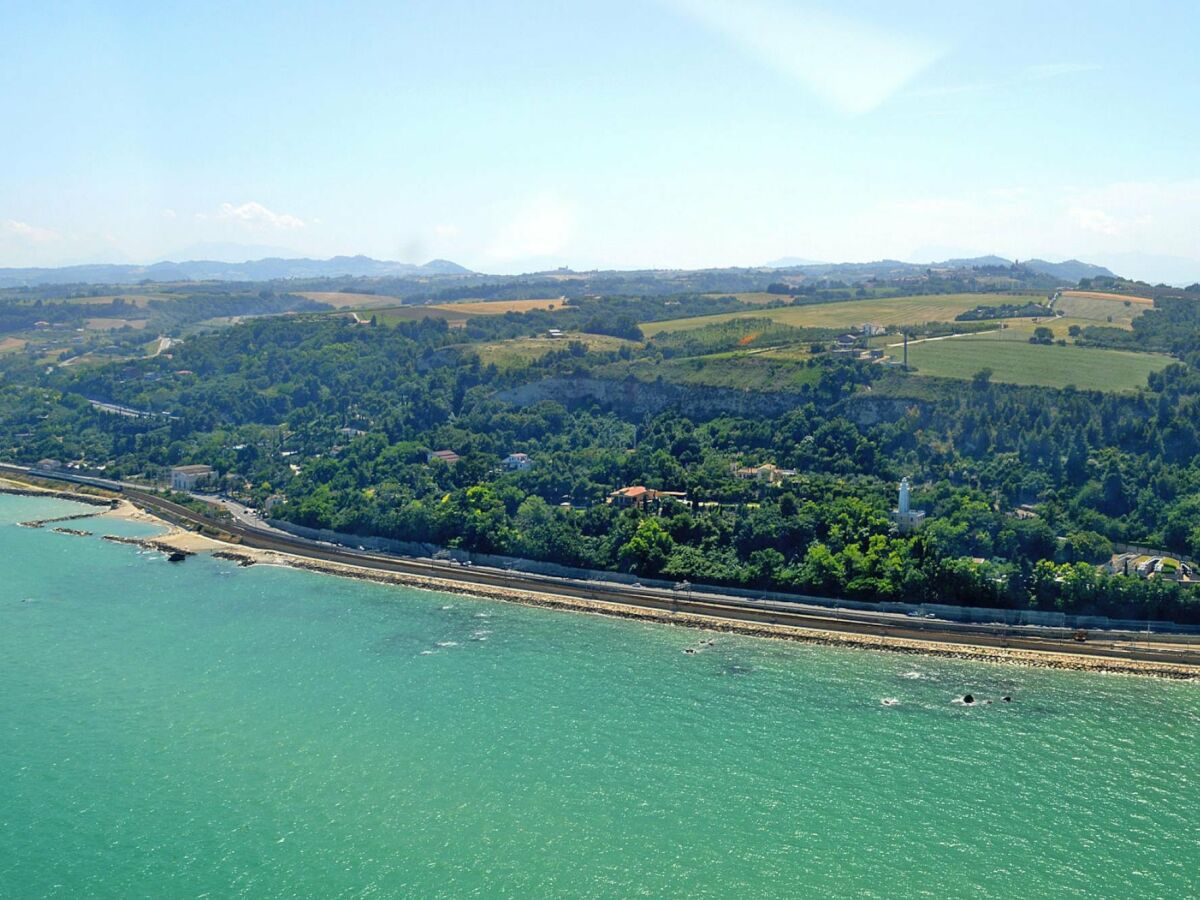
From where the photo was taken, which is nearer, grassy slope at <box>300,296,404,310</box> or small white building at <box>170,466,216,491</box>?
small white building at <box>170,466,216,491</box>

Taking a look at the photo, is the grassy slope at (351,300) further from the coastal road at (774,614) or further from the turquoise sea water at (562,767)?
the turquoise sea water at (562,767)

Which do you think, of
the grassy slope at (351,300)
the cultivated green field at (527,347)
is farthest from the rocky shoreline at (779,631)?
the grassy slope at (351,300)

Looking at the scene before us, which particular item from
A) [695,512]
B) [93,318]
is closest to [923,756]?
[695,512]

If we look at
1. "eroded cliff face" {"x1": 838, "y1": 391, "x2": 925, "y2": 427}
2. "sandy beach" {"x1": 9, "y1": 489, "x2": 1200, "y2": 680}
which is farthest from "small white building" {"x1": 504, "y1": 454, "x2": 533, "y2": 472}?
"eroded cliff face" {"x1": 838, "y1": 391, "x2": 925, "y2": 427}

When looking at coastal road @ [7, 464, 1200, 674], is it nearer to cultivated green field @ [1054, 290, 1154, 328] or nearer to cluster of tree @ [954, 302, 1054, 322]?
cultivated green field @ [1054, 290, 1154, 328]

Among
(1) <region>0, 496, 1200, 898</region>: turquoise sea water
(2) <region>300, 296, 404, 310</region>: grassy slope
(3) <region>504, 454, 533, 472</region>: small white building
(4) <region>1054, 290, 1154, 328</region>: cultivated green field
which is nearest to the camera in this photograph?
(1) <region>0, 496, 1200, 898</region>: turquoise sea water

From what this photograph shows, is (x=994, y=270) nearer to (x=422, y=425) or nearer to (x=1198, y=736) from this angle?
(x=422, y=425)
